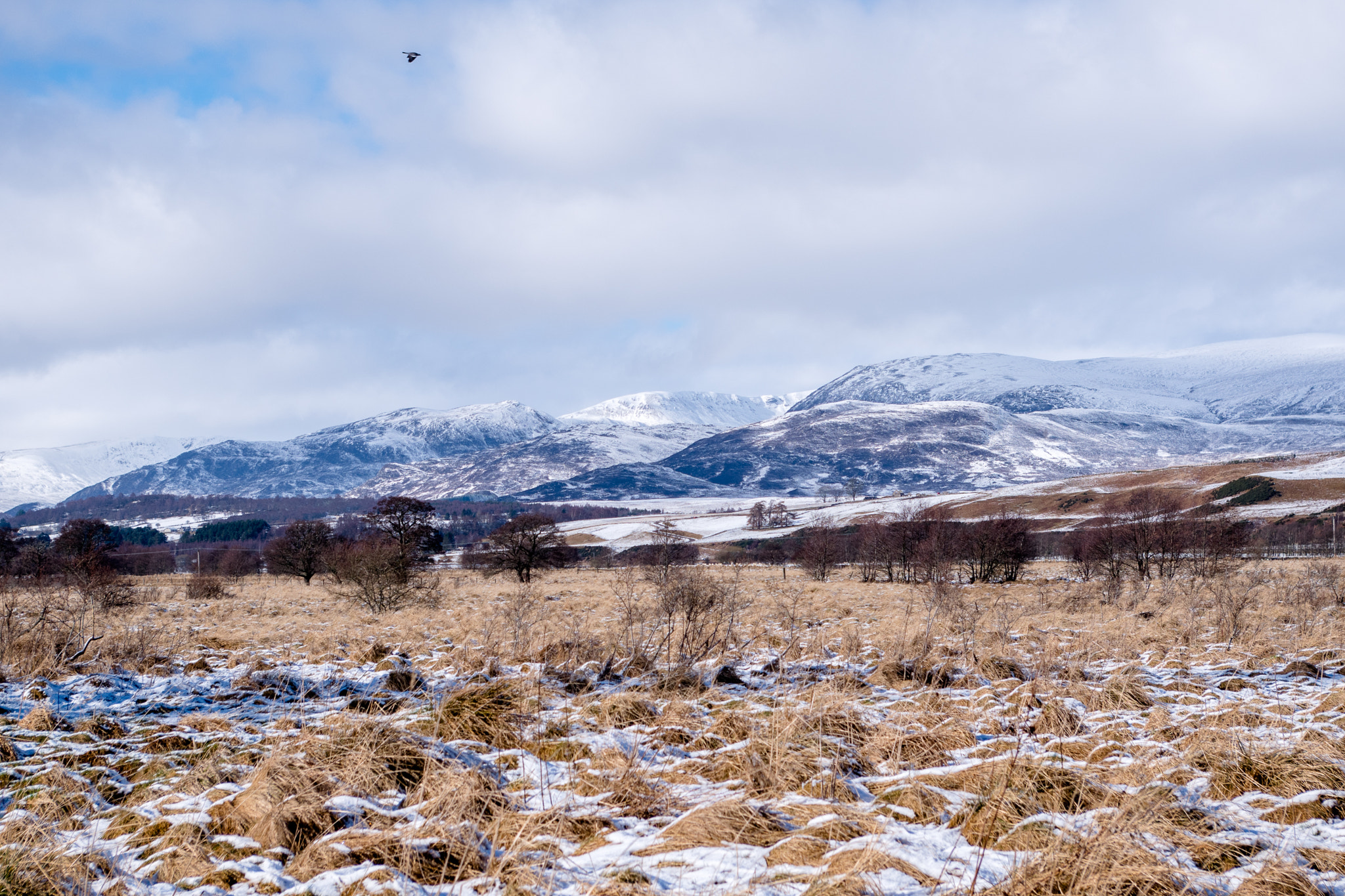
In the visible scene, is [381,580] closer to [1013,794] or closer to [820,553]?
[1013,794]

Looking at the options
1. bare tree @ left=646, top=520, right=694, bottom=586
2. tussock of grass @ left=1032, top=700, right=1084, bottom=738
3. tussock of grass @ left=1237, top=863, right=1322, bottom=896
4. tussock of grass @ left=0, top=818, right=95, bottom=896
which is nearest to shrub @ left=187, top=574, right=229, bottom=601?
bare tree @ left=646, top=520, right=694, bottom=586

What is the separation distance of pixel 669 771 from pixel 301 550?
2002 inches

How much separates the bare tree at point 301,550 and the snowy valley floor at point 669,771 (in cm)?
4097

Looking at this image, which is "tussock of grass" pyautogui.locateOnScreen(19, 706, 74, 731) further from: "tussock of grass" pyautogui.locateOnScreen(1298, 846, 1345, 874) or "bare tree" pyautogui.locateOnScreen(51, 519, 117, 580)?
"bare tree" pyautogui.locateOnScreen(51, 519, 117, 580)

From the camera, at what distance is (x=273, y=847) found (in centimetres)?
446

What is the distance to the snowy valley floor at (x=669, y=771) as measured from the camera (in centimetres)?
412

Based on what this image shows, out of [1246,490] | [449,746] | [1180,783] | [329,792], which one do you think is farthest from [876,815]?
[1246,490]

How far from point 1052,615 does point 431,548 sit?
42.2 metres

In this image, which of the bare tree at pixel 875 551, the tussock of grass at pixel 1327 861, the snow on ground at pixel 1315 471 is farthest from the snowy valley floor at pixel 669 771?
the snow on ground at pixel 1315 471

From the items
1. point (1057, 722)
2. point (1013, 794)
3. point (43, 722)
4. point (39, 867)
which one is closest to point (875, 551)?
point (1057, 722)

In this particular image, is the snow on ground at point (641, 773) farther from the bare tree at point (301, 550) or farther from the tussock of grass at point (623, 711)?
the bare tree at point (301, 550)

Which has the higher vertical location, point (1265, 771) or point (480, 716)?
point (480, 716)

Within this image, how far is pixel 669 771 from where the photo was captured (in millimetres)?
5699

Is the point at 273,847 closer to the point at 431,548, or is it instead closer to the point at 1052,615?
the point at 1052,615
